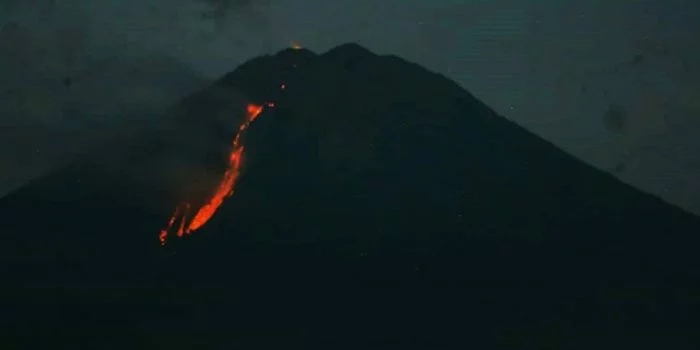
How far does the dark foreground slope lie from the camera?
12.8 m

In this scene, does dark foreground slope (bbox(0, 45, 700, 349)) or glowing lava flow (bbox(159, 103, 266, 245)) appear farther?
glowing lava flow (bbox(159, 103, 266, 245))

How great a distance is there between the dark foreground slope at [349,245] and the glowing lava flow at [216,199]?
0.88 feet

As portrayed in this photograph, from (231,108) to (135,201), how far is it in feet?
14.3

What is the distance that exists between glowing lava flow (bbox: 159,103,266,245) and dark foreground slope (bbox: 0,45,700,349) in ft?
0.88

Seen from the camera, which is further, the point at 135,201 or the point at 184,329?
the point at 135,201

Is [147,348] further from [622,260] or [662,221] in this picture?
[662,221]

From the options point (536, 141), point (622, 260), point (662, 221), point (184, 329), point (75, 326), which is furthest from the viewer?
point (536, 141)

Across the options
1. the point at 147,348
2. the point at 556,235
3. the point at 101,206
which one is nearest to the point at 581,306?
the point at 556,235

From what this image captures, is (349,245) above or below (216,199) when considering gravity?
below

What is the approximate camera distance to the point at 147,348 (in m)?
12.7

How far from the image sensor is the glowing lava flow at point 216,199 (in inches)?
592

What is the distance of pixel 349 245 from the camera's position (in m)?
14.1

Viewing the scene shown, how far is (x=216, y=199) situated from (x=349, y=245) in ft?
14.1

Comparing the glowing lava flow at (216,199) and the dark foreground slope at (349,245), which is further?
the glowing lava flow at (216,199)
